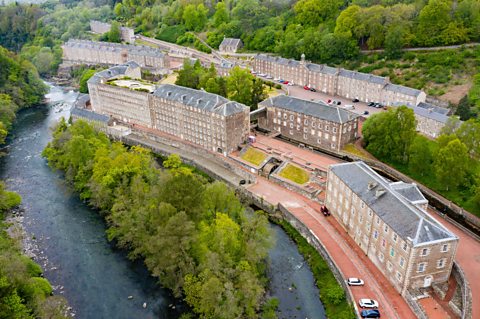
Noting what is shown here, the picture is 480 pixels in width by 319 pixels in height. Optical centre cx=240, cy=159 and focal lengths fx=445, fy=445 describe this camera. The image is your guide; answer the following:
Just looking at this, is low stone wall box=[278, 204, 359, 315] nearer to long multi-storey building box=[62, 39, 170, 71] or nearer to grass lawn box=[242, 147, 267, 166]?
grass lawn box=[242, 147, 267, 166]

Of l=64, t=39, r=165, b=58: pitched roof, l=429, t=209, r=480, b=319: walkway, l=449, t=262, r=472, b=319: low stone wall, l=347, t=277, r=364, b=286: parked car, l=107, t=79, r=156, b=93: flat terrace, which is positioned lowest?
l=347, t=277, r=364, b=286: parked car

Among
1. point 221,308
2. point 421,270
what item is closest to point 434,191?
point 421,270

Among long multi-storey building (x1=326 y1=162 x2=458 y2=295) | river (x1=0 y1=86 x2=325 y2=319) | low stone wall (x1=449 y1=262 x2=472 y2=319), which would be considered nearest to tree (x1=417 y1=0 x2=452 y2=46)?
long multi-storey building (x1=326 y1=162 x2=458 y2=295)

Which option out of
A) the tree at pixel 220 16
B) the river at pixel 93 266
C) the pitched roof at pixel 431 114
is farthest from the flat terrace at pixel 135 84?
the tree at pixel 220 16

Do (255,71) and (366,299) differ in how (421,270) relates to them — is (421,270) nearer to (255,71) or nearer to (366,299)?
(366,299)

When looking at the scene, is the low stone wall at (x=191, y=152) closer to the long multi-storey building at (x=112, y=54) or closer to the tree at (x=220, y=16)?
the long multi-storey building at (x=112, y=54)

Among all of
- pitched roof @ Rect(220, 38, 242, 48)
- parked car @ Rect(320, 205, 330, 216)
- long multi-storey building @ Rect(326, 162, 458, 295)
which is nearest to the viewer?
long multi-storey building @ Rect(326, 162, 458, 295)
